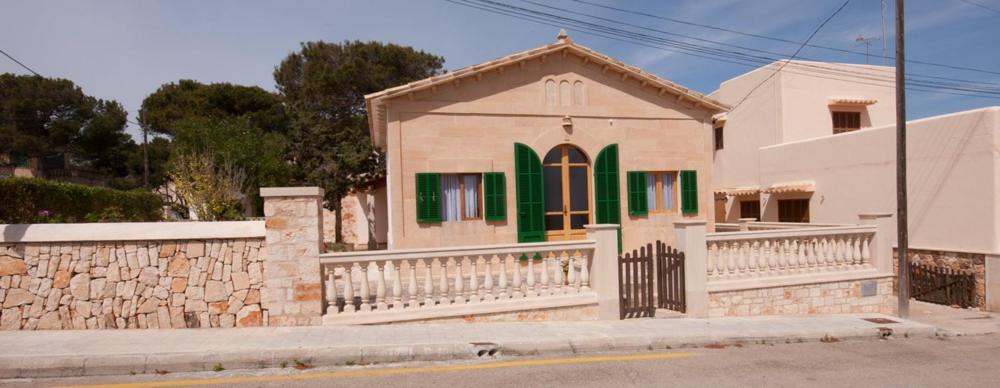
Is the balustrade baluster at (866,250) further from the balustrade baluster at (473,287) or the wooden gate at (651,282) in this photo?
the balustrade baluster at (473,287)

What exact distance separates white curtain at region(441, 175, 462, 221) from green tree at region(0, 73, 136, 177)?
1346 inches

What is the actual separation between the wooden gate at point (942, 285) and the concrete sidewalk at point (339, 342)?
26.4ft

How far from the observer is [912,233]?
1530cm

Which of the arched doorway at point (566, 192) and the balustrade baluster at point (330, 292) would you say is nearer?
the balustrade baluster at point (330, 292)

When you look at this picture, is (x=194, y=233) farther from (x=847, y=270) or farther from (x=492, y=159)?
(x=847, y=270)

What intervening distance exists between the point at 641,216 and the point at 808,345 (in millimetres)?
6132

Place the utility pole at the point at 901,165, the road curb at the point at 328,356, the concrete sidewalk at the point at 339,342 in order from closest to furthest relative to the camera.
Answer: the road curb at the point at 328,356 < the concrete sidewalk at the point at 339,342 < the utility pole at the point at 901,165

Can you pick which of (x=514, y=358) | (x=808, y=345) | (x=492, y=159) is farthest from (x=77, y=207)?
(x=808, y=345)

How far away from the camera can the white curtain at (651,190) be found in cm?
1350

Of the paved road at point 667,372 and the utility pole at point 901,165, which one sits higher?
the utility pole at point 901,165

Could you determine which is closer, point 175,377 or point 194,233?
point 175,377

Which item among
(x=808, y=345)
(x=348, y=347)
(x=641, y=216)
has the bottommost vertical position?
(x=808, y=345)

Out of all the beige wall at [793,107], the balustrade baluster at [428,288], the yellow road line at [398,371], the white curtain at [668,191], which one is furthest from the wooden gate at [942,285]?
the balustrade baluster at [428,288]

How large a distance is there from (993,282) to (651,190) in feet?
27.2
